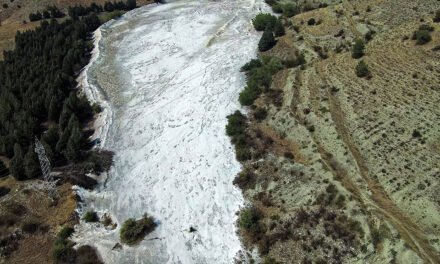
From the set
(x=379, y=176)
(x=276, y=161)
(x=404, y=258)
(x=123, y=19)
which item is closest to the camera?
(x=404, y=258)

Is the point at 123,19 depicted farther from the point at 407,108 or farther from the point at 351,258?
the point at 351,258

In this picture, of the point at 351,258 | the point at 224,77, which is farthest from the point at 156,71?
the point at 351,258

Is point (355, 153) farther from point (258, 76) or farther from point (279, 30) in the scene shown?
point (279, 30)

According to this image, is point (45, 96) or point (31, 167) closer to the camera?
point (31, 167)

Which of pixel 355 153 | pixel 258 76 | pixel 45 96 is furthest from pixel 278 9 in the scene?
pixel 355 153

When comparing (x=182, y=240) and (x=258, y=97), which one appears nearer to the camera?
(x=182, y=240)

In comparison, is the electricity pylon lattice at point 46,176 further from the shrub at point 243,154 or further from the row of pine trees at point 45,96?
the shrub at point 243,154
